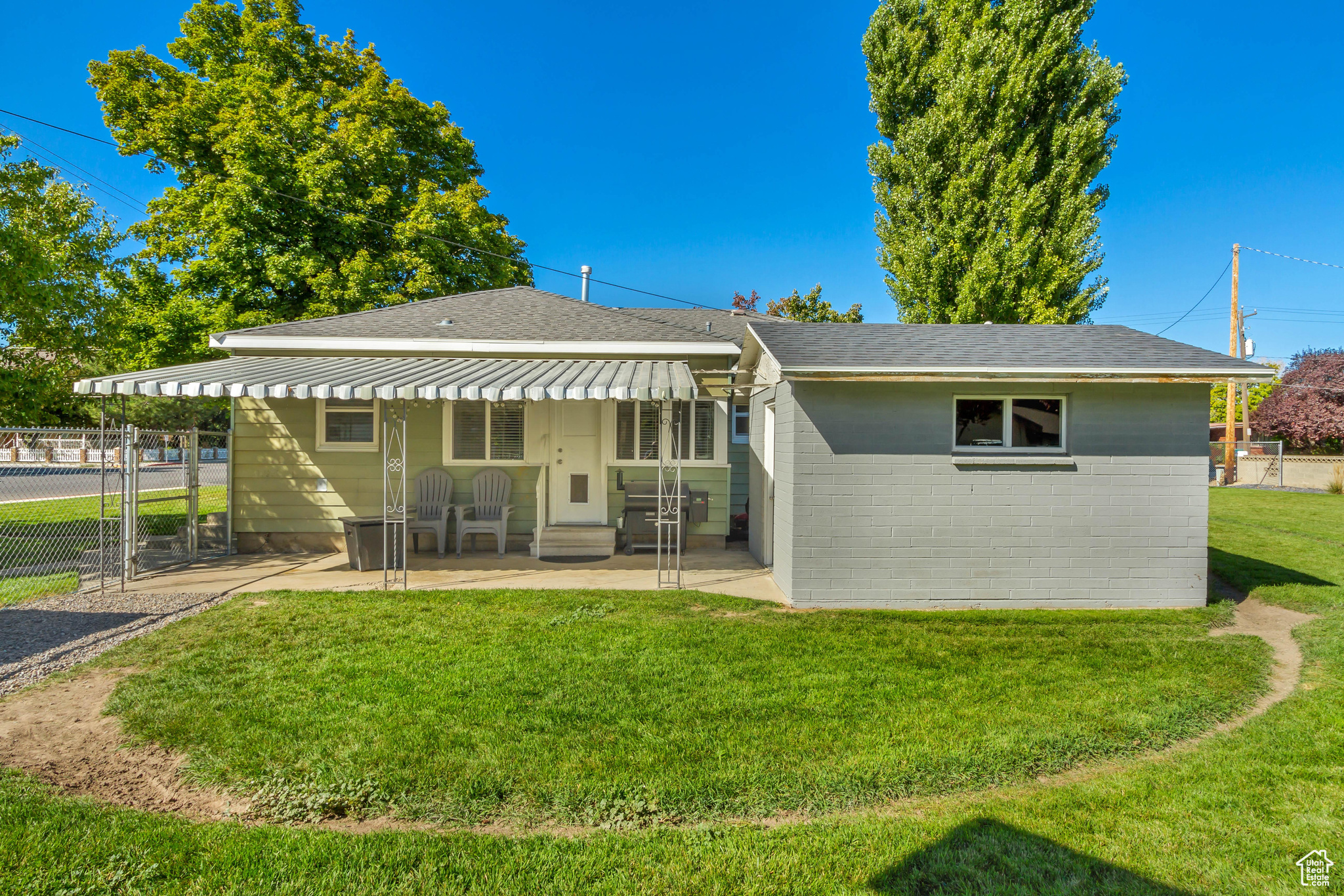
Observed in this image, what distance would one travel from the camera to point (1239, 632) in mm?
6156

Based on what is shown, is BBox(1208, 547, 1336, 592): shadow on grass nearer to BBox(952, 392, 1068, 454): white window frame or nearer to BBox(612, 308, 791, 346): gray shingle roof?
BBox(952, 392, 1068, 454): white window frame

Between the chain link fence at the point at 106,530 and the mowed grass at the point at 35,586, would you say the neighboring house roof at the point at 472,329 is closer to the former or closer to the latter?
the chain link fence at the point at 106,530

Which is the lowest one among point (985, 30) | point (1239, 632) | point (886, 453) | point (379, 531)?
point (1239, 632)

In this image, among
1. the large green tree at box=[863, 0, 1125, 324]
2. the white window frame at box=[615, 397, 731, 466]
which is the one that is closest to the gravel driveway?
the white window frame at box=[615, 397, 731, 466]

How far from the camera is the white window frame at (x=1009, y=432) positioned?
6801 mm

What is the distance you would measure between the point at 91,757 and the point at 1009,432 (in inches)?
317

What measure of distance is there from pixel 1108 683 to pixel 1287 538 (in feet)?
34.5

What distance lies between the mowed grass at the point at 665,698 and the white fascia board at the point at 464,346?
4.48m

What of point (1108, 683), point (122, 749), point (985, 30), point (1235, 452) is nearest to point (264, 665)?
point (122, 749)

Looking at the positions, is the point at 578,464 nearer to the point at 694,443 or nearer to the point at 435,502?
the point at 694,443

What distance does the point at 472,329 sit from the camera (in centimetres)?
1018

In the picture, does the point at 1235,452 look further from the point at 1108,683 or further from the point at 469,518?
the point at 469,518

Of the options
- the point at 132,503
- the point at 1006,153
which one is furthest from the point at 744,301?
the point at 132,503

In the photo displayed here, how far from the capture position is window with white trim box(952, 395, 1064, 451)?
6.88 meters
